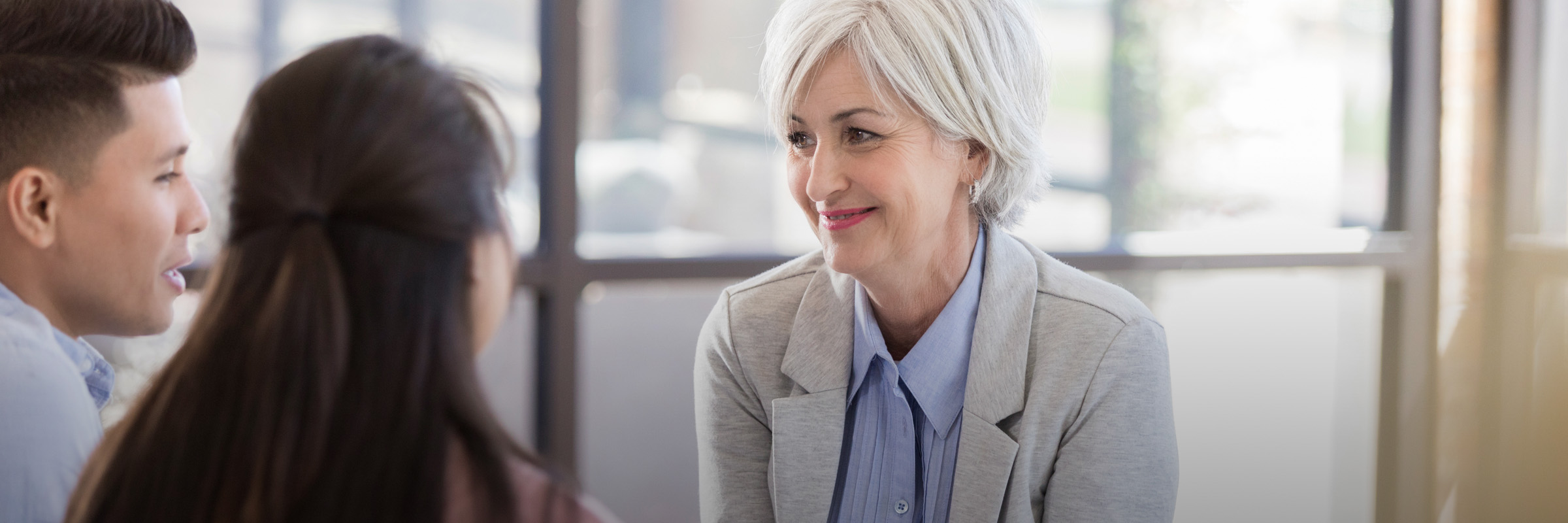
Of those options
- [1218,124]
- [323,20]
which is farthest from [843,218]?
[1218,124]

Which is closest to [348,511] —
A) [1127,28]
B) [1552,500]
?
[1127,28]

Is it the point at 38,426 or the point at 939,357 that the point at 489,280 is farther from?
the point at 939,357

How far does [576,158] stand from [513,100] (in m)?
0.23

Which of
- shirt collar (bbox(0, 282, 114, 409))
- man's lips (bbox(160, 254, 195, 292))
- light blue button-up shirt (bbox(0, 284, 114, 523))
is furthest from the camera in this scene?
man's lips (bbox(160, 254, 195, 292))

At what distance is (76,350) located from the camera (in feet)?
4.12

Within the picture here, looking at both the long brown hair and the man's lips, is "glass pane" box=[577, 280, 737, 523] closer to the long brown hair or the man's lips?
the man's lips

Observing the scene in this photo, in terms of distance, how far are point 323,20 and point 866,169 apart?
142cm

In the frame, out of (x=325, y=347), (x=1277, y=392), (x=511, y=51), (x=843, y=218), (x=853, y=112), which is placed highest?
(x=511, y=51)

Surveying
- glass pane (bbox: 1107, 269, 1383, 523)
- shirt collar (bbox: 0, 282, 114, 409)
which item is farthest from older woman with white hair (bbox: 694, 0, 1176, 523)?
glass pane (bbox: 1107, 269, 1383, 523)

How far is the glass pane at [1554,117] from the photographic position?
9.30ft

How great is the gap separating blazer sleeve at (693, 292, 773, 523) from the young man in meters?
0.71

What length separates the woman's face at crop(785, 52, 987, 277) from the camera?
147 centimetres

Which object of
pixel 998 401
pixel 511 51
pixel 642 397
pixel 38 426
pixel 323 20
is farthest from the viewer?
pixel 642 397

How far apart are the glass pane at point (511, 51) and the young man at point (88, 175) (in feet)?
3.53
